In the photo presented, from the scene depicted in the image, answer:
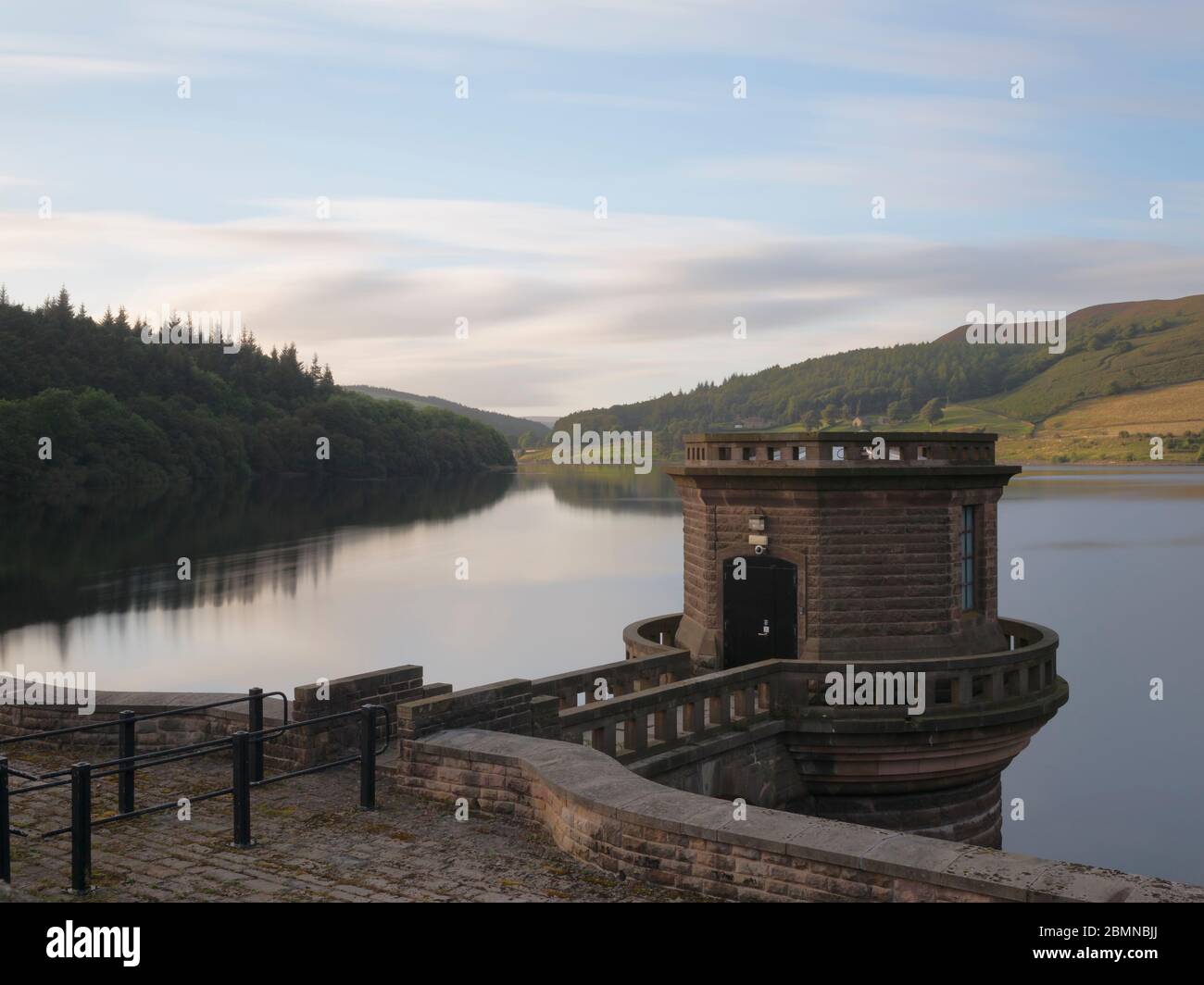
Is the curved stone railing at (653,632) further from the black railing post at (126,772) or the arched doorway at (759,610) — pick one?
the black railing post at (126,772)

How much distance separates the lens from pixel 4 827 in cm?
832

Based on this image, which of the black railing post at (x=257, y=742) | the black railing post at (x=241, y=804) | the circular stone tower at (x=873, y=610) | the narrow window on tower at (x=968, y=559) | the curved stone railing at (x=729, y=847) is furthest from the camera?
the narrow window on tower at (x=968, y=559)

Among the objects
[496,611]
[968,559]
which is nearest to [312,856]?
[968,559]

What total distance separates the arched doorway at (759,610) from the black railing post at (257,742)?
7.61 metres

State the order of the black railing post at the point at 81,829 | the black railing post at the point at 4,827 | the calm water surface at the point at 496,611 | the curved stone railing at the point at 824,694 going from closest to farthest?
the black railing post at the point at 4,827
the black railing post at the point at 81,829
the curved stone railing at the point at 824,694
the calm water surface at the point at 496,611

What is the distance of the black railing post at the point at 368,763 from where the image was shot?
10766 millimetres

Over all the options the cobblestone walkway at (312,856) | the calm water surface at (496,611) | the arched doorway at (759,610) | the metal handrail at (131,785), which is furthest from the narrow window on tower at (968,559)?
the calm water surface at (496,611)

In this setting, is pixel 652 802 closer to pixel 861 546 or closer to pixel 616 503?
pixel 861 546

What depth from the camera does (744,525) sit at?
17156mm

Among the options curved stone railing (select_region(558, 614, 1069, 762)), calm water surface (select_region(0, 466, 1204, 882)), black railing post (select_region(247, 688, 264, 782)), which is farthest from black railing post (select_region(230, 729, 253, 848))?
calm water surface (select_region(0, 466, 1204, 882))

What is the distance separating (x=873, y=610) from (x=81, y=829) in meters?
11.3

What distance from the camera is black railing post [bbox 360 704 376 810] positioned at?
35.3ft
